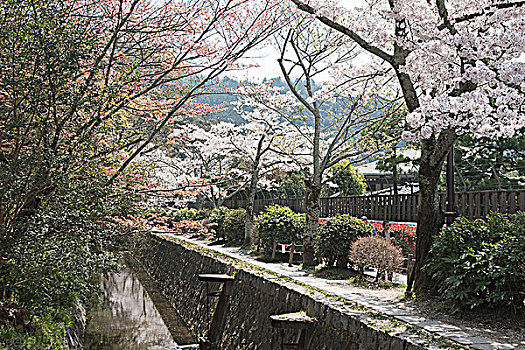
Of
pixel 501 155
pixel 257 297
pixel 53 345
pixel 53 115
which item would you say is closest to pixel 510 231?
pixel 257 297

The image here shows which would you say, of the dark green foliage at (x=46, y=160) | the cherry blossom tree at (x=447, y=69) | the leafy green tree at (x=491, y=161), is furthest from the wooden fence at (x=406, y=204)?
the dark green foliage at (x=46, y=160)

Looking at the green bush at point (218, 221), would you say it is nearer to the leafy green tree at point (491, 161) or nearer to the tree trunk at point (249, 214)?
the tree trunk at point (249, 214)

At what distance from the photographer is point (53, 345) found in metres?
6.64

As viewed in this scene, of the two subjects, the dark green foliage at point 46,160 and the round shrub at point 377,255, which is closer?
the dark green foliage at point 46,160

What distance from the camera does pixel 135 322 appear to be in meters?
13.9

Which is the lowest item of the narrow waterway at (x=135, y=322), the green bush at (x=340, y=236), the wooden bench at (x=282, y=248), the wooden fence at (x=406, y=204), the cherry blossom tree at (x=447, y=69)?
the narrow waterway at (x=135, y=322)

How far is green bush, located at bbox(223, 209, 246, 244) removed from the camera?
19.9 meters

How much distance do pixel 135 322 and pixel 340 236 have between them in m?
6.91

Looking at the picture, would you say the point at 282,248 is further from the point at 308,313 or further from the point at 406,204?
the point at 308,313

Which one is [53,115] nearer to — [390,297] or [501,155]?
[390,297]

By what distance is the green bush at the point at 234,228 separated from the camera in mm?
19938

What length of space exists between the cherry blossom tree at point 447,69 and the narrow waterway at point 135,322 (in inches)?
269

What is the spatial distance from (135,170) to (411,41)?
488 centimetres

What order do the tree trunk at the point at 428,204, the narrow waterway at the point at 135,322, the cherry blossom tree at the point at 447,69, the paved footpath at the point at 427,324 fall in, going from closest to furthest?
the paved footpath at the point at 427,324, the cherry blossom tree at the point at 447,69, the tree trunk at the point at 428,204, the narrow waterway at the point at 135,322
